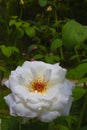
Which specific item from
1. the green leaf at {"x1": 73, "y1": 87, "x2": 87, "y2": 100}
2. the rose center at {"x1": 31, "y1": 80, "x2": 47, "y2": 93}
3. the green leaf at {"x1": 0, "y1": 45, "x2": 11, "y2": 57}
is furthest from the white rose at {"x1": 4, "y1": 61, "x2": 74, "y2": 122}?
the green leaf at {"x1": 0, "y1": 45, "x2": 11, "y2": 57}

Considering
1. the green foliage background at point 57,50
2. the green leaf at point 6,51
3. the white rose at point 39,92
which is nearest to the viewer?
the white rose at point 39,92

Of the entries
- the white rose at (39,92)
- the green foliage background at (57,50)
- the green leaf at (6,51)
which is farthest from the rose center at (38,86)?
the green leaf at (6,51)

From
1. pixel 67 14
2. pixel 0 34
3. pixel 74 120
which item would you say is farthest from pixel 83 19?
pixel 74 120

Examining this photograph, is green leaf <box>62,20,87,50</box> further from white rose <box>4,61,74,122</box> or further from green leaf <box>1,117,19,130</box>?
green leaf <box>1,117,19,130</box>

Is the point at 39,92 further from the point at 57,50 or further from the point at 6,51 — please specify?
the point at 57,50

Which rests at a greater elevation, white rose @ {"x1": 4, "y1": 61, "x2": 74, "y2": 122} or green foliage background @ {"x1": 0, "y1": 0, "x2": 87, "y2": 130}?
white rose @ {"x1": 4, "y1": 61, "x2": 74, "y2": 122}

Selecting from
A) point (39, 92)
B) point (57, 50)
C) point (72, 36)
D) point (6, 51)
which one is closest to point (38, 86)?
point (39, 92)

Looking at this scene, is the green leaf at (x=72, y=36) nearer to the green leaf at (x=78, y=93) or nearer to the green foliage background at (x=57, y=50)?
the green foliage background at (x=57, y=50)

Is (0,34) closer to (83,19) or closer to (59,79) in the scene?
(83,19)
